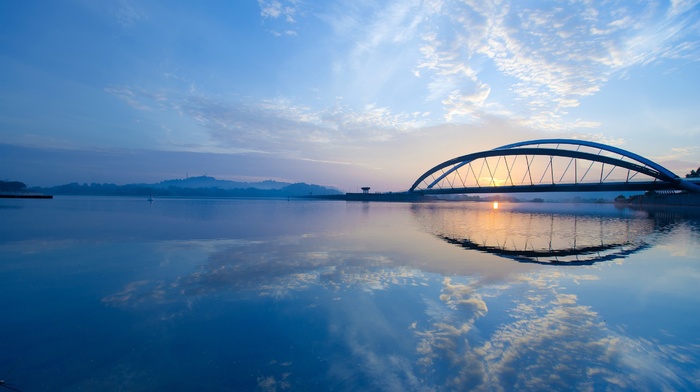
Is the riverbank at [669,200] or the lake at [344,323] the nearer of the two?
the lake at [344,323]

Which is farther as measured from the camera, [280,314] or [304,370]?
[280,314]

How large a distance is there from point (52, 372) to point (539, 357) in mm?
7737

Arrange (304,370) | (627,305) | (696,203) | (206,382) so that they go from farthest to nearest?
(696,203)
(627,305)
(304,370)
(206,382)

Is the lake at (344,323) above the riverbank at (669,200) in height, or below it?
below

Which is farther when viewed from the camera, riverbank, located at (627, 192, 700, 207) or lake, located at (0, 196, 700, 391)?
riverbank, located at (627, 192, 700, 207)

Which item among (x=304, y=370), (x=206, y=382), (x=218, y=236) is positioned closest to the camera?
(x=206, y=382)

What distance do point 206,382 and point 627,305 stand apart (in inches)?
388

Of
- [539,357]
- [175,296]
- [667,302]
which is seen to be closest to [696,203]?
[667,302]

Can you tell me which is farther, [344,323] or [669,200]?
[669,200]

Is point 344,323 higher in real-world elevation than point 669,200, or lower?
lower

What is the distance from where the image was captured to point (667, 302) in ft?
27.8

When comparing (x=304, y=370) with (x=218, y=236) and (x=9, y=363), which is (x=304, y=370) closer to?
(x=9, y=363)

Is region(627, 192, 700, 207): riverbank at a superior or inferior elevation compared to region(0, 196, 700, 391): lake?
superior

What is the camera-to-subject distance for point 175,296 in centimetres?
837
